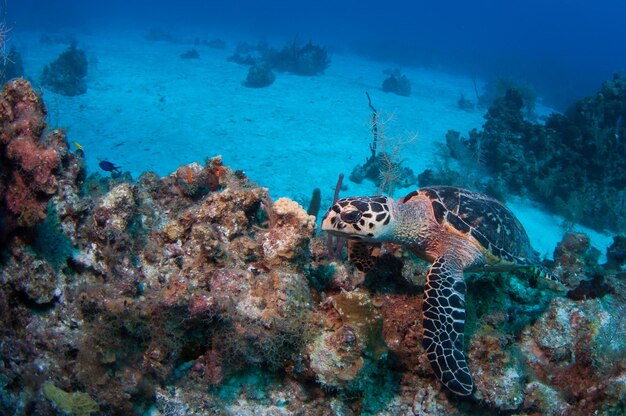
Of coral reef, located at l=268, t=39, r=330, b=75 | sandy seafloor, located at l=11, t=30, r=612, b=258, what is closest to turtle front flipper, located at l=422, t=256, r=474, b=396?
sandy seafloor, located at l=11, t=30, r=612, b=258

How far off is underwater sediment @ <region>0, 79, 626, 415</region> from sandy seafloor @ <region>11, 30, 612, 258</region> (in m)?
5.89

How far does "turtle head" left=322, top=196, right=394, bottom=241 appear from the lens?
3.40 meters

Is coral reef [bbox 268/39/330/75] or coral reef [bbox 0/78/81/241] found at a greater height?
coral reef [bbox 268/39/330/75]

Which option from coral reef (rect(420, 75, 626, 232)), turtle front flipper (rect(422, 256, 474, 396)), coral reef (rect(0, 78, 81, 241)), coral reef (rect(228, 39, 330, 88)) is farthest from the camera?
coral reef (rect(228, 39, 330, 88))

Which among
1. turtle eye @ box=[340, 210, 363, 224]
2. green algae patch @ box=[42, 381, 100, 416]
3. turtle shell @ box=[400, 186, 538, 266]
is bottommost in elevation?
green algae patch @ box=[42, 381, 100, 416]

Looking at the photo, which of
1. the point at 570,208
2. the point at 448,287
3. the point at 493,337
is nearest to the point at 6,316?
the point at 448,287

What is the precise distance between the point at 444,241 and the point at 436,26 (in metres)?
71.4

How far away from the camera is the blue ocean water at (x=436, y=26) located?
3912cm

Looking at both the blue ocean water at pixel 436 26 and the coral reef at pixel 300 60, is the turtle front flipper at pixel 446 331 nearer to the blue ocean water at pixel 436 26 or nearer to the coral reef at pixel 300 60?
the coral reef at pixel 300 60

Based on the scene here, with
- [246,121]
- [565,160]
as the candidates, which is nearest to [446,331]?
[565,160]

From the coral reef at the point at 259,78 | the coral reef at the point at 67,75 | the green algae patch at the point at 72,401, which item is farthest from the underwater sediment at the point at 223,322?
the coral reef at the point at 259,78

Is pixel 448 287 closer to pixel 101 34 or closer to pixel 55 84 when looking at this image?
pixel 55 84

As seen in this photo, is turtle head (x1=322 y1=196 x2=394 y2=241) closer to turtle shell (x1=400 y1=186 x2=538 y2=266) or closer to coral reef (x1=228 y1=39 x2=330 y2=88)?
turtle shell (x1=400 y1=186 x2=538 y2=266)

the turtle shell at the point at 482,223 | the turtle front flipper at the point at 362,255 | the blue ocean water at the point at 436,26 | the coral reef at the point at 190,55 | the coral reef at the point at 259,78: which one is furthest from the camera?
the blue ocean water at the point at 436,26
